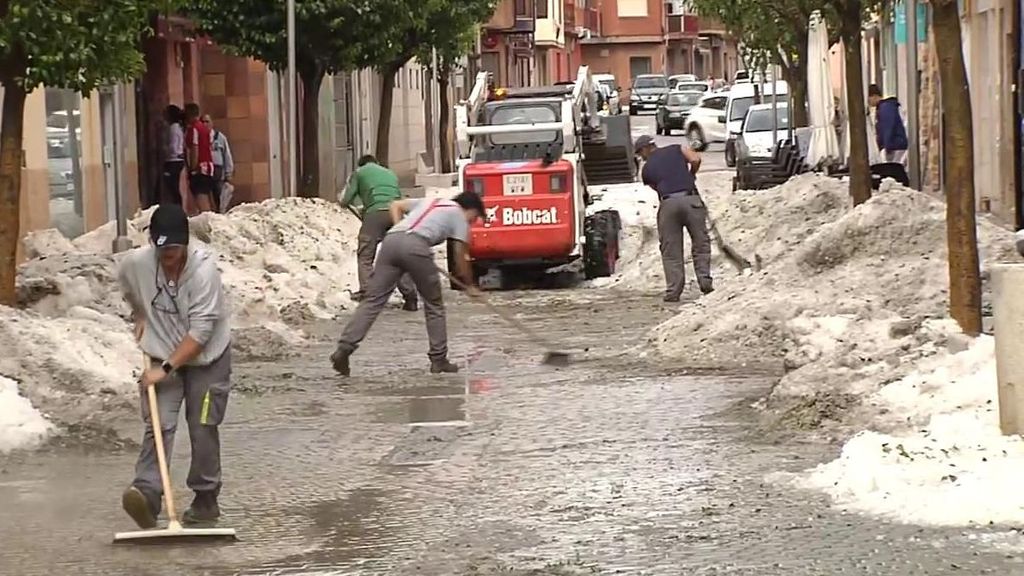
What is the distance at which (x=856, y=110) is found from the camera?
19.8 meters

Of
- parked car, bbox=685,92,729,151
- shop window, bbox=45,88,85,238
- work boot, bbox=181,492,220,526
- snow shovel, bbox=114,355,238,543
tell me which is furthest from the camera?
parked car, bbox=685,92,729,151

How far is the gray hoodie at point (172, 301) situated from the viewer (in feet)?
29.4

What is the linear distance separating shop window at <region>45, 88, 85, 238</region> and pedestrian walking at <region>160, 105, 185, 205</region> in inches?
150

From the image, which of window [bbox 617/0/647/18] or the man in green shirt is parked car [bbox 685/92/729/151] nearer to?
the man in green shirt

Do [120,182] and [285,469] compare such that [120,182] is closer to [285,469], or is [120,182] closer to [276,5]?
[276,5]

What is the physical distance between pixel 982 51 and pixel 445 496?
20.4 meters

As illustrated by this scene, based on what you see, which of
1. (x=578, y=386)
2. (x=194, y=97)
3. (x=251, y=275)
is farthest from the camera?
(x=194, y=97)

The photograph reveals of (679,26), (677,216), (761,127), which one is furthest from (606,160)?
(679,26)

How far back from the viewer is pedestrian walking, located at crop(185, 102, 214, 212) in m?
28.9

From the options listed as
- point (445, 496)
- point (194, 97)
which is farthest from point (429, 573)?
point (194, 97)

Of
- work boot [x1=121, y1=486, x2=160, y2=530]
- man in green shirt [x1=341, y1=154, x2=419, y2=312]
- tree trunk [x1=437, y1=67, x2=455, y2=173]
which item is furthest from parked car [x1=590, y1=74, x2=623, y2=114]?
work boot [x1=121, y1=486, x2=160, y2=530]

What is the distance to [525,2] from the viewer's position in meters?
73.9

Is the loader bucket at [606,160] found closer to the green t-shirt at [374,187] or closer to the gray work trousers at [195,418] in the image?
the green t-shirt at [374,187]

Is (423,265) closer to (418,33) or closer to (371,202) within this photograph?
(371,202)
